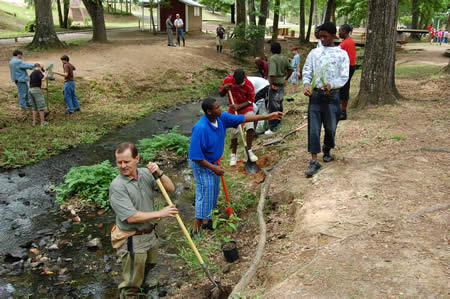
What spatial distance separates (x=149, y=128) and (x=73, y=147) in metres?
2.70

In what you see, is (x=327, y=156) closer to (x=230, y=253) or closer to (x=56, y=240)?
(x=230, y=253)

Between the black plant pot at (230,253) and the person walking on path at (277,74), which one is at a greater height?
the person walking on path at (277,74)

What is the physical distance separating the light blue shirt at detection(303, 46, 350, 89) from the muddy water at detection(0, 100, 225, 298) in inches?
127

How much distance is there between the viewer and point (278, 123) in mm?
10086

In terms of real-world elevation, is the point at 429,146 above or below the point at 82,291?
above

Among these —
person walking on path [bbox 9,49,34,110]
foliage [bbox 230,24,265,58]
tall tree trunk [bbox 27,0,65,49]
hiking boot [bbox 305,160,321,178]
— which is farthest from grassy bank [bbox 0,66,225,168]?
hiking boot [bbox 305,160,321,178]

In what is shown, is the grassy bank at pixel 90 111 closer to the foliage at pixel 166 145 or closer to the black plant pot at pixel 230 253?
the foliage at pixel 166 145

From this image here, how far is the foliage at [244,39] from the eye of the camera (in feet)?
77.2

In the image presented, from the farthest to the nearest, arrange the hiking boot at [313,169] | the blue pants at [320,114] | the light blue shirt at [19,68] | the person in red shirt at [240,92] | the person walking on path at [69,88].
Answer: the person walking on path at [69,88] < the light blue shirt at [19,68] < the person in red shirt at [240,92] < the hiking boot at [313,169] < the blue pants at [320,114]

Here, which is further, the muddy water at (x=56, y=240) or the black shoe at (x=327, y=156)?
the black shoe at (x=327, y=156)

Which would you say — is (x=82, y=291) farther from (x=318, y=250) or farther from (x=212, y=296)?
(x=318, y=250)


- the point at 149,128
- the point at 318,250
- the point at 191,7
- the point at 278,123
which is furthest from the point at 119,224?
the point at 191,7

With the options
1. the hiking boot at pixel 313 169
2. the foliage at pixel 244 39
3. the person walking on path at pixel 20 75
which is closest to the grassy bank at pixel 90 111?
the person walking on path at pixel 20 75

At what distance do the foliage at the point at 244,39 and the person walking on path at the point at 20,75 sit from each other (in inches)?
576
